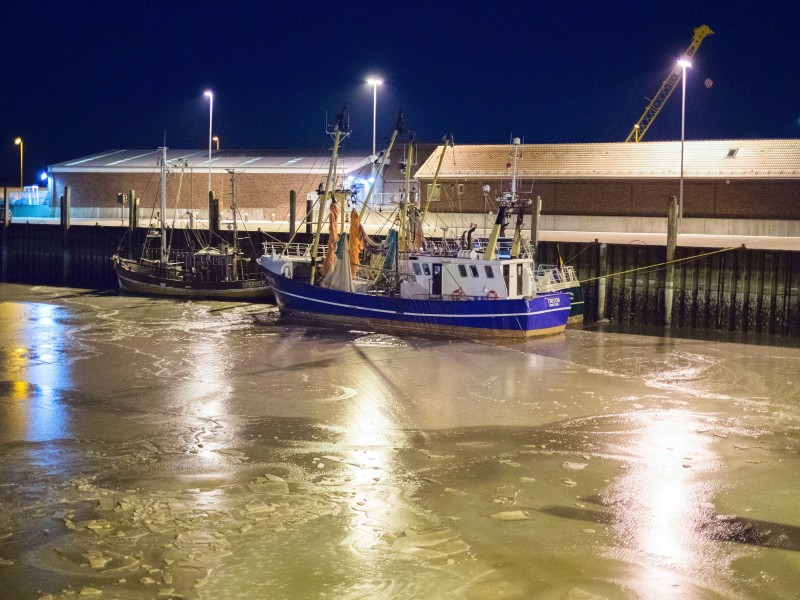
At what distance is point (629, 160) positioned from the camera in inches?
1705

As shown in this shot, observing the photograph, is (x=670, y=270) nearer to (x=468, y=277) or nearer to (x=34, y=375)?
(x=468, y=277)

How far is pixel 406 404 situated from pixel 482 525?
699 centimetres

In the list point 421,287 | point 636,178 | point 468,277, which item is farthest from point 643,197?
point 421,287

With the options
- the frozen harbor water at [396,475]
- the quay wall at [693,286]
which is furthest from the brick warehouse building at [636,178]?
the frozen harbor water at [396,475]

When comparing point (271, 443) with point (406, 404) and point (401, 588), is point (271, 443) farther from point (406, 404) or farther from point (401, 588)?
point (401, 588)

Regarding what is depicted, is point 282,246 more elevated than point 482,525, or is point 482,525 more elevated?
point 282,246

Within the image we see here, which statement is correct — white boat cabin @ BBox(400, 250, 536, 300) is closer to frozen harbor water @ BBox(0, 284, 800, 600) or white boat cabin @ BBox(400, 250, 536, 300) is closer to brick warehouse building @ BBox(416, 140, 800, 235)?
frozen harbor water @ BBox(0, 284, 800, 600)

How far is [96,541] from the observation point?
420 inches

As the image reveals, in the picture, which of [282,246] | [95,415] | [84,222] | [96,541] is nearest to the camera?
[96,541]

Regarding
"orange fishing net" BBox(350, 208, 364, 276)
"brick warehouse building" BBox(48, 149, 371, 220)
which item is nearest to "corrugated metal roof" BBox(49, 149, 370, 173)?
"brick warehouse building" BBox(48, 149, 371, 220)

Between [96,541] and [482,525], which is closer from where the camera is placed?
[96,541]

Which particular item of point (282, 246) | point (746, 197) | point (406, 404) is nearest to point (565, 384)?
point (406, 404)

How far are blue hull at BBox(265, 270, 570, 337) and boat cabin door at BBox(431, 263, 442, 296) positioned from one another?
84cm

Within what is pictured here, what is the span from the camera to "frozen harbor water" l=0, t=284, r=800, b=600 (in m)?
10.0
